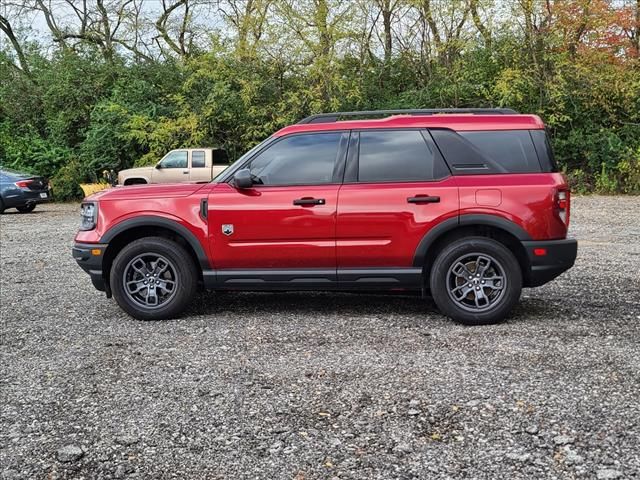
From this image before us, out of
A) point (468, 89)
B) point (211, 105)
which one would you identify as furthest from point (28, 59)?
point (468, 89)

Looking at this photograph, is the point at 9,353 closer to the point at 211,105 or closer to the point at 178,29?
the point at 211,105

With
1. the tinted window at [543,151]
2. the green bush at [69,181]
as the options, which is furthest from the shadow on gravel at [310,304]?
the green bush at [69,181]

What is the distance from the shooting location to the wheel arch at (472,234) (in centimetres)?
532

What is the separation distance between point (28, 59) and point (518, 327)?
77.8 feet

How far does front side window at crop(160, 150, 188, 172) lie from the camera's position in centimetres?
1795

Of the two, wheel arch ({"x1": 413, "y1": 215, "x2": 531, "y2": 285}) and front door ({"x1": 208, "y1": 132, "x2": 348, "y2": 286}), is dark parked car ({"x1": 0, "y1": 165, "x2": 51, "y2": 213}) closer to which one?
front door ({"x1": 208, "y1": 132, "x2": 348, "y2": 286})

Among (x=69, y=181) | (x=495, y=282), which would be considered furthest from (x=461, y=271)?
(x=69, y=181)

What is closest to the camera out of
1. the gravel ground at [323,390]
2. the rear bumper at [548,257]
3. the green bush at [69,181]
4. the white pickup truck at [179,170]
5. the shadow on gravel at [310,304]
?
the gravel ground at [323,390]

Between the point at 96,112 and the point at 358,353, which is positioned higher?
the point at 96,112

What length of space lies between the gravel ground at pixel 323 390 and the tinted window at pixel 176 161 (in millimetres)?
11603

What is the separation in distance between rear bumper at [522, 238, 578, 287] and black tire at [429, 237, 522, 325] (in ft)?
0.44

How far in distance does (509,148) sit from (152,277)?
3.28m

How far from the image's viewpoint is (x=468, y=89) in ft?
64.6

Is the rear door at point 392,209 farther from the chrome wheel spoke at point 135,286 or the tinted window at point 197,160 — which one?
the tinted window at point 197,160
